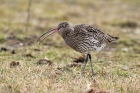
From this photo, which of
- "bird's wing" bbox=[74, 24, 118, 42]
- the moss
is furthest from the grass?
"bird's wing" bbox=[74, 24, 118, 42]

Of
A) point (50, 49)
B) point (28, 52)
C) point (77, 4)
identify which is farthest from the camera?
point (77, 4)

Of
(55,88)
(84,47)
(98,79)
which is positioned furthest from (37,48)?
(55,88)

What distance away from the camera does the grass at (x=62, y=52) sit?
294 inches

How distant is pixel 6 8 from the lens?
20.7 meters

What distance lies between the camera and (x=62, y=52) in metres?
11.8

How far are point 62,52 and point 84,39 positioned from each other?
2680mm

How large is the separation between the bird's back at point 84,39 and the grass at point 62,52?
50 cm

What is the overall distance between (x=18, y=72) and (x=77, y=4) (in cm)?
1679

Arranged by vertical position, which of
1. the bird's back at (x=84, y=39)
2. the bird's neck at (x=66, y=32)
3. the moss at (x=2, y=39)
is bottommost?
the bird's back at (x=84, y=39)

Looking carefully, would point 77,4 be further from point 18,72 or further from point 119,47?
point 18,72

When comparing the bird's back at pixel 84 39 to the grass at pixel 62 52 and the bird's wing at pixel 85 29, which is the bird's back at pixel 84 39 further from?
the grass at pixel 62 52

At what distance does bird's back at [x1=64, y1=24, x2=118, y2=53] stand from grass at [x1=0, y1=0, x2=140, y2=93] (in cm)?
50

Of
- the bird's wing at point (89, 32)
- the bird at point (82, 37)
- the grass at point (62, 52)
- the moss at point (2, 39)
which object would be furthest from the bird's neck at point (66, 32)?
the moss at point (2, 39)

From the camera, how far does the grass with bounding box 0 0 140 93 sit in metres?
7.47
